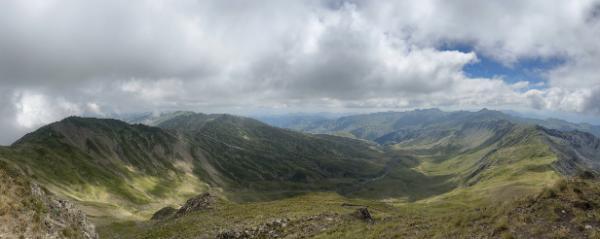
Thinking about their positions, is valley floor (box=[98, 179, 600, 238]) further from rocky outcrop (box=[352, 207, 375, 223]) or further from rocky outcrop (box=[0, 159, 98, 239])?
rocky outcrop (box=[0, 159, 98, 239])

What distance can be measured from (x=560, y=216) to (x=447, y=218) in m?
10.9

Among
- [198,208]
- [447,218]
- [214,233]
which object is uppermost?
[447,218]

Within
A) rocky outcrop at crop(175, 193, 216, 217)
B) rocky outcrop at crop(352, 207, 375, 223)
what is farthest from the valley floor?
rocky outcrop at crop(175, 193, 216, 217)

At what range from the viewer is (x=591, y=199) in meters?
27.4

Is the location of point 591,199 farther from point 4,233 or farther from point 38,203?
point 38,203

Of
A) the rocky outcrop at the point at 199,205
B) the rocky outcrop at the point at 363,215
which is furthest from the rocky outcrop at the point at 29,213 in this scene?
the rocky outcrop at the point at 199,205

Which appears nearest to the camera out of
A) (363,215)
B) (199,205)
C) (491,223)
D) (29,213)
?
(29,213)

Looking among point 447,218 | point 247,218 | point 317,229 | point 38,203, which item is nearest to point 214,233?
point 247,218

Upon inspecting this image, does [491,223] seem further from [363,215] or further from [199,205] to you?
[199,205]

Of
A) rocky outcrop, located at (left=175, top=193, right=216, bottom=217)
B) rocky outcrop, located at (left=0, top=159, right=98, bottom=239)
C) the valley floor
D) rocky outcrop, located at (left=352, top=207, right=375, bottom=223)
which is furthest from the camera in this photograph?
rocky outcrop, located at (left=175, top=193, right=216, bottom=217)

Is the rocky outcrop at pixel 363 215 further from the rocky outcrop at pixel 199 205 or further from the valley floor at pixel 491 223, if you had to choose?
the rocky outcrop at pixel 199 205

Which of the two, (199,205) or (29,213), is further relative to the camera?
(199,205)

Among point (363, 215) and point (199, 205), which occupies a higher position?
point (363, 215)

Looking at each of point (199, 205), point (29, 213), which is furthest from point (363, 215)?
point (199, 205)
